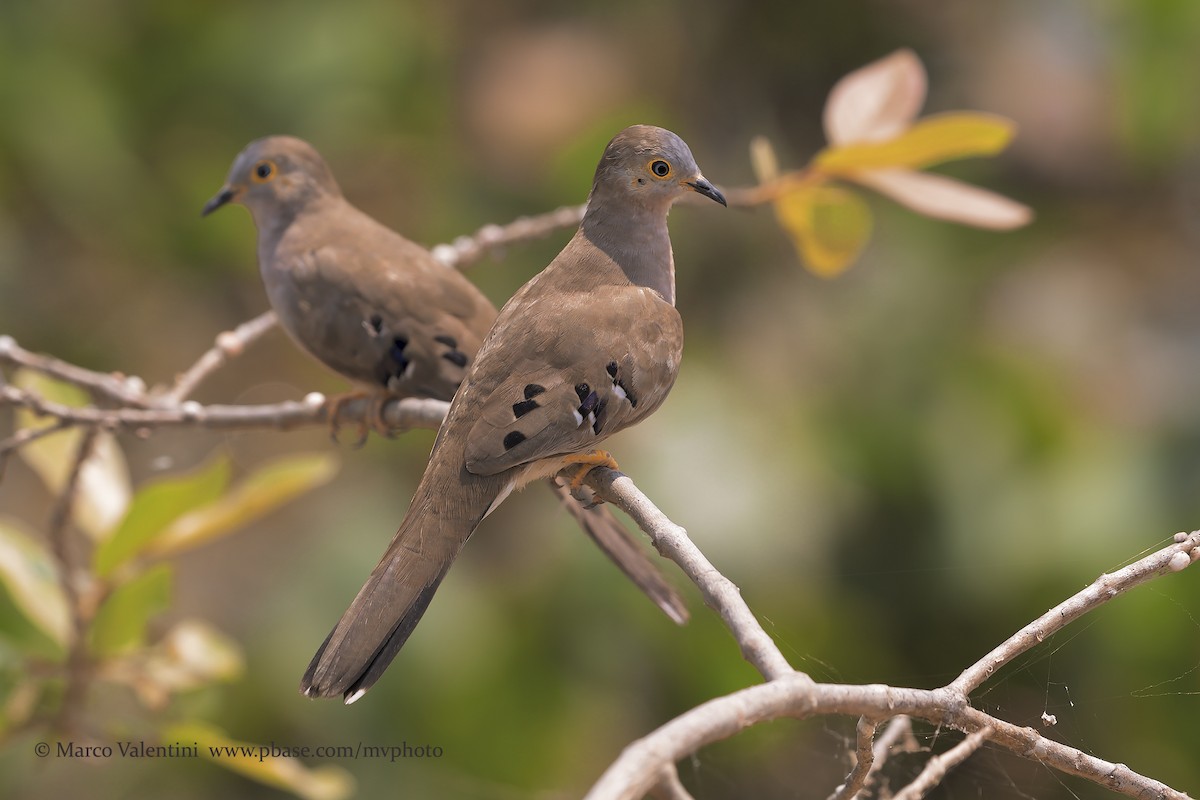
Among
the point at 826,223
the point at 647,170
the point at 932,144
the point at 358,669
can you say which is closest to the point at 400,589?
the point at 358,669

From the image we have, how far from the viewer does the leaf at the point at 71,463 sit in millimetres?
3271

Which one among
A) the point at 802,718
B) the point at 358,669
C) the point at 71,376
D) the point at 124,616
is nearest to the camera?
the point at 802,718

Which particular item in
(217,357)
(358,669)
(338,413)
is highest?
(217,357)

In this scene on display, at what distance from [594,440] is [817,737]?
99.0 inches

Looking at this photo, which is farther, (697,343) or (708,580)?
(697,343)

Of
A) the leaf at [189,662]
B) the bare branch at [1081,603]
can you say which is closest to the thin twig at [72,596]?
the leaf at [189,662]

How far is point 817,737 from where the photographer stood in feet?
14.5

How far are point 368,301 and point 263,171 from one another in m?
0.68

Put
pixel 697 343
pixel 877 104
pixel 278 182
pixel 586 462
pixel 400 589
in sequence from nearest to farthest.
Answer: pixel 400 589 < pixel 586 462 < pixel 877 104 < pixel 278 182 < pixel 697 343

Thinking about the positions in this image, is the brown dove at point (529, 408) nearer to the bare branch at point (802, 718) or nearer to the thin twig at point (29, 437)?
the bare branch at point (802, 718)

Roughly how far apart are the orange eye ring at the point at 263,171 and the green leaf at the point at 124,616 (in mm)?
1091

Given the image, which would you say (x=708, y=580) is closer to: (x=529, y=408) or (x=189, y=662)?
(x=529, y=408)

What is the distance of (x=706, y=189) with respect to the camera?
8.24ft

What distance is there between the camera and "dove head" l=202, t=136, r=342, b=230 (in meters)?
3.51
